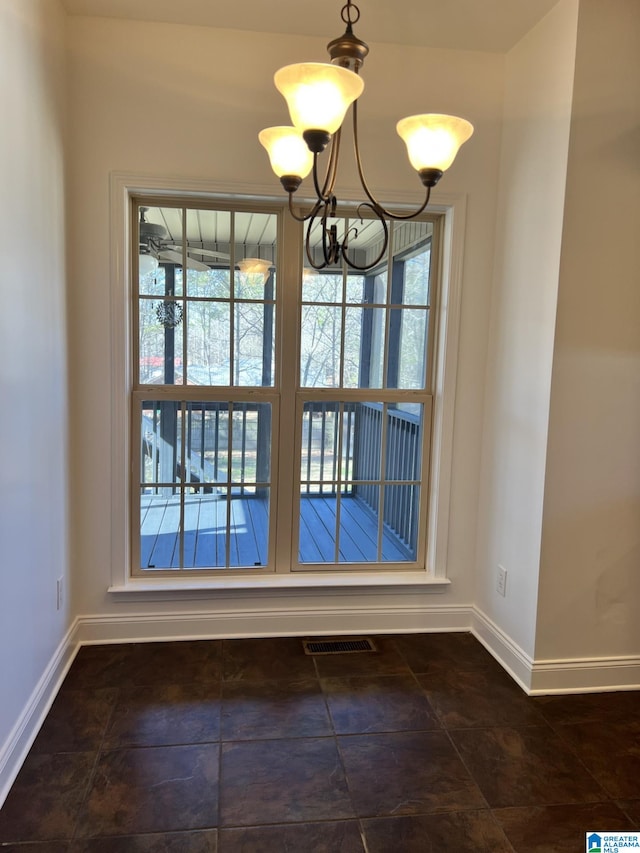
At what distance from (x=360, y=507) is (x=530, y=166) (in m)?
1.79

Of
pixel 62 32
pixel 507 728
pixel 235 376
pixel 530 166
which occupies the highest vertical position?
pixel 62 32

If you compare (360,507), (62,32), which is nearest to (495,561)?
(360,507)

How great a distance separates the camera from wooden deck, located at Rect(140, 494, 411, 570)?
2.77 m

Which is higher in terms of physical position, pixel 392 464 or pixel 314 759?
pixel 392 464

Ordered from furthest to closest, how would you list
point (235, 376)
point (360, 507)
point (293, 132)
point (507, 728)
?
point (360, 507)
point (235, 376)
point (507, 728)
point (293, 132)

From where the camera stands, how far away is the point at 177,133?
2438 millimetres

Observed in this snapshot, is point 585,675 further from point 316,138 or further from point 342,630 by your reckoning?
point 316,138

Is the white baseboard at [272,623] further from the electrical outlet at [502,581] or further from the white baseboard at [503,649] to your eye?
the electrical outlet at [502,581]

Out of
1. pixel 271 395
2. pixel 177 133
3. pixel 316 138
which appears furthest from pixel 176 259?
pixel 316 138

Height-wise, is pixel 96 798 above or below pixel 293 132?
below

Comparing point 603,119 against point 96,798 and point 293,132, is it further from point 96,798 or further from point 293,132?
point 96,798

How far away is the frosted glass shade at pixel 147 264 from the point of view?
2617mm

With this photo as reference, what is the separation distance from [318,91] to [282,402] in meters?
1.60

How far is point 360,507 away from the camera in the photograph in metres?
2.94
